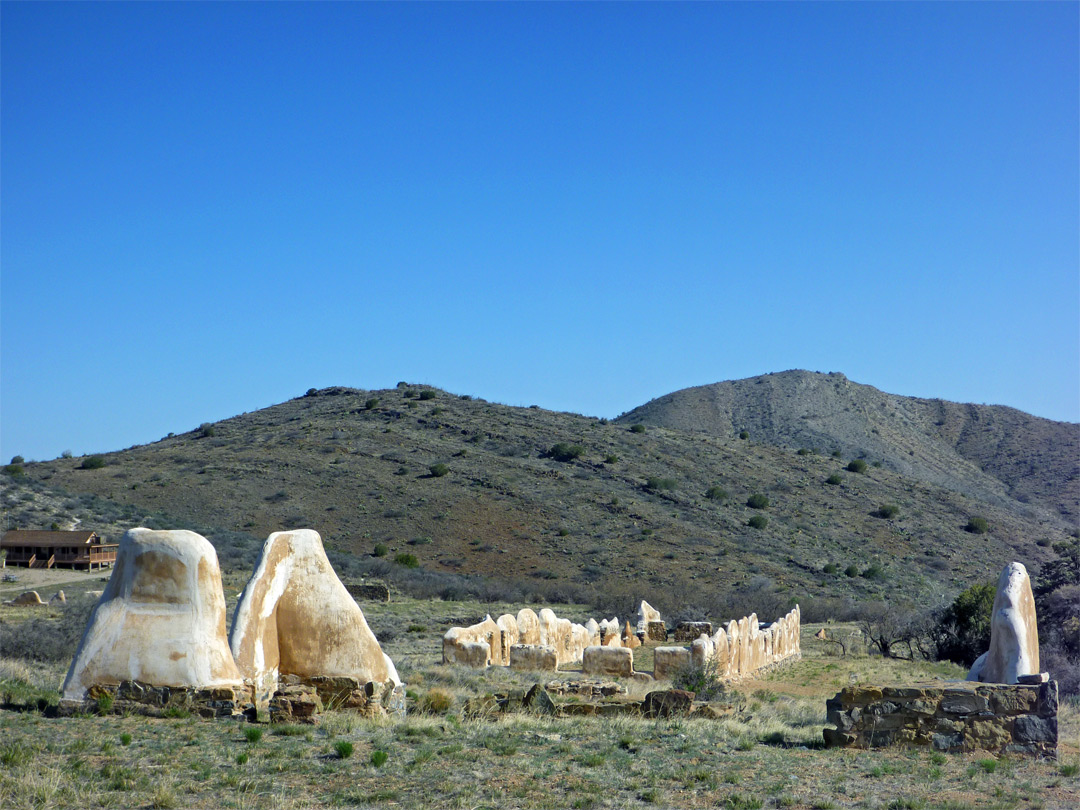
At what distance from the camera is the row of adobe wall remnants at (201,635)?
1070 cm

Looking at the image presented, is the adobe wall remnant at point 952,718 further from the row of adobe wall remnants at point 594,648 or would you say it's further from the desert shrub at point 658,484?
the desert shrub at point 658,484

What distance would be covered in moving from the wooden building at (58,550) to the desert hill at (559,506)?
395cm

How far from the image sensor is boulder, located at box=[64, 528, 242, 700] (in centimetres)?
1070

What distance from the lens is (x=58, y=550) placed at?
33.8m

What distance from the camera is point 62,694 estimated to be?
35.2 ft

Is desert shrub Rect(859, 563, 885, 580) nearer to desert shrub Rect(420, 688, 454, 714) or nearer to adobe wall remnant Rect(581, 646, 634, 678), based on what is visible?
adobe wall remnant Rect(581, 646, 634, 678)

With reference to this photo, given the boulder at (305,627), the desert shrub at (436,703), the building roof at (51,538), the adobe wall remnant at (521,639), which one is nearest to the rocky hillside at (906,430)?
the adobe wall remnant at (521,639)

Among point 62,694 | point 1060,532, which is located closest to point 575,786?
point 62,694

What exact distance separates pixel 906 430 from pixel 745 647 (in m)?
68.4

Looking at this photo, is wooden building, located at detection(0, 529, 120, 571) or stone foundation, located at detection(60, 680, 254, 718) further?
wooden building, located at detection(0, 529, 120, 571)

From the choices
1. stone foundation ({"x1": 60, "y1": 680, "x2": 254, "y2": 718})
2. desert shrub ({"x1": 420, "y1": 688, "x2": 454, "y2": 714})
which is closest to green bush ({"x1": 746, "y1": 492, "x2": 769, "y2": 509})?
desert shrub ({"x1": 420, "y1": 688, "x2": 454, "y2": 714})

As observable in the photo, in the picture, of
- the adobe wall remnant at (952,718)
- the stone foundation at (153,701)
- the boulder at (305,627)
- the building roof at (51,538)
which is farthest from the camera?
the building roof at (51,538)

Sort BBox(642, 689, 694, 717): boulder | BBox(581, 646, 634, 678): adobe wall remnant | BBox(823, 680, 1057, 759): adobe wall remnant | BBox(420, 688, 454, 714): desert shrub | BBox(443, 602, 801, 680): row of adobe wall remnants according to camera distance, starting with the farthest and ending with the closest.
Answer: BBox(581, 646, 634, 678): adobe wall remnant → BBox(443, 602, 801, 680): row of adobe wall remnants → BBox(642, 689, 694, 717): boulder → BBox(420, 688, 454, 714): desert shrub → BBox(823, 680, 1057, 759): adobe wall remnant

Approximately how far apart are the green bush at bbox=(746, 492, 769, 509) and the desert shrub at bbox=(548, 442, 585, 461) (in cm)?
995
